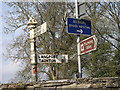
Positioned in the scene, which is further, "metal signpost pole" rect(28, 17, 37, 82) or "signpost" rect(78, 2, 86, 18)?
"metal signpost pole" rect(28, 17, 37, 82)

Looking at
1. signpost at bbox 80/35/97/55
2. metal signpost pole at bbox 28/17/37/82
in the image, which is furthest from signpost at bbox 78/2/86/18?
metal signpost pole at bbox 28/17/37/82

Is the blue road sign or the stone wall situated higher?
the blue road sign

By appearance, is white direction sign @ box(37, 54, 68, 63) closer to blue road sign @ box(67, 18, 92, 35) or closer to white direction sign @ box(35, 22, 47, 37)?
white direction sign @ box(35, 22, 47, 37)

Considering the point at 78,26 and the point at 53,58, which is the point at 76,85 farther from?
the point at 53,58

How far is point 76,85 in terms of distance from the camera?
4.19 meters

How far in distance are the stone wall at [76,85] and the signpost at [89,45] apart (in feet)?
3.09

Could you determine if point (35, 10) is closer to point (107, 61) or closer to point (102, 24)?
point (102, 24)

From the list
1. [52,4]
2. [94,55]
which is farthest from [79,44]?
[52,4]

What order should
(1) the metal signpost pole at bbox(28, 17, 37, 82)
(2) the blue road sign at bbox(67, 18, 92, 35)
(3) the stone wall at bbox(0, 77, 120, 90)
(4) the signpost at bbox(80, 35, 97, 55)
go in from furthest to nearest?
(1) the metal signpost pole at bbox(28, 17, 37, 82) → (2) the blue road sign at bbox(67, 18, 92, 35) → (4) the signpost at bbox(80, 35, 97, 55) → (3) the stone wall at bbox(0, 77, 120, 90)

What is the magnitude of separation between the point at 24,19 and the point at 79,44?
12.3 metres

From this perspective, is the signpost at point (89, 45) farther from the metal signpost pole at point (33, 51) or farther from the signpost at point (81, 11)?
the metal signpost pole at point (33, 51)

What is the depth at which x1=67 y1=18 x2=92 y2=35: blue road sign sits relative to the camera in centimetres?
546

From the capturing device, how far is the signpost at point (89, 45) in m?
5.07

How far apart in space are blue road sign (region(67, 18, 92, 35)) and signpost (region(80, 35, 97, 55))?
0.82 feet
